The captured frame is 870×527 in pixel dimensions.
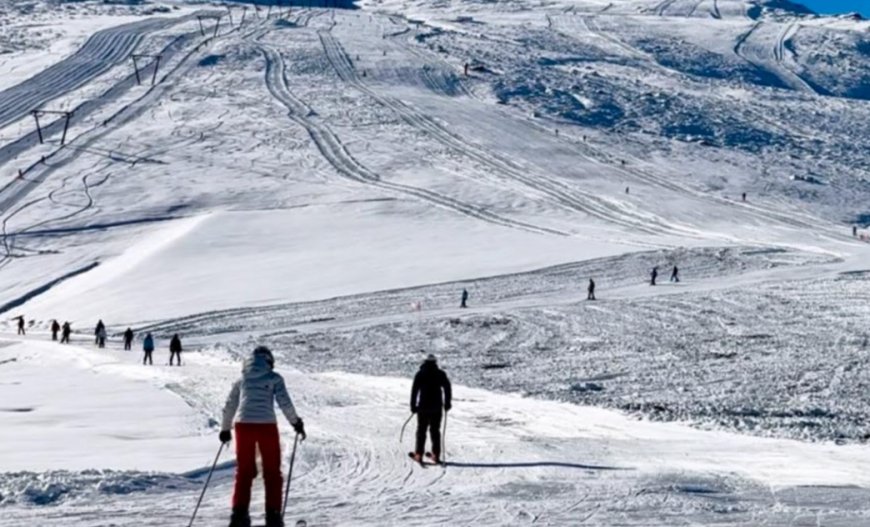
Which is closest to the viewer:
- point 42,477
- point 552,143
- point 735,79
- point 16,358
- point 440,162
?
point 42,477

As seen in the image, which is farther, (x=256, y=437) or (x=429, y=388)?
(x=429, y=388)

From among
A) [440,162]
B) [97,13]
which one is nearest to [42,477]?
[440,162]

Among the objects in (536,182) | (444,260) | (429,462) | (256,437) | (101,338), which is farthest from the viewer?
(536,182)

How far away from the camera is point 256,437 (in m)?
10.6

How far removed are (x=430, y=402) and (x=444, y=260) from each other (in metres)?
41.8

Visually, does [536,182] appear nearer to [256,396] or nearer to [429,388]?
[429,388]

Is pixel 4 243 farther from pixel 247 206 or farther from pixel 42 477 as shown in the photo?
pixel 42 477

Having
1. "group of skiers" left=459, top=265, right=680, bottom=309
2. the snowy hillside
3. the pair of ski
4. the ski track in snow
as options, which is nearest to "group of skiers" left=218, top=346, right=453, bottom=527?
Answer: the snowy hillside

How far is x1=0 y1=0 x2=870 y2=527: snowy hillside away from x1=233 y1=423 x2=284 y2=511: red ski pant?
108 cm

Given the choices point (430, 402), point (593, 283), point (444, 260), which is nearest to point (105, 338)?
point (593, 283)

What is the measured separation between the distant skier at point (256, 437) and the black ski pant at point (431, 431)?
4240mm

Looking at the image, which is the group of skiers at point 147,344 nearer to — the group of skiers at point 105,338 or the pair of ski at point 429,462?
the group of skiers at point 105,338

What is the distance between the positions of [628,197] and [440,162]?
1275 centimetres

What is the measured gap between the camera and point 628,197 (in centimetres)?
7875
